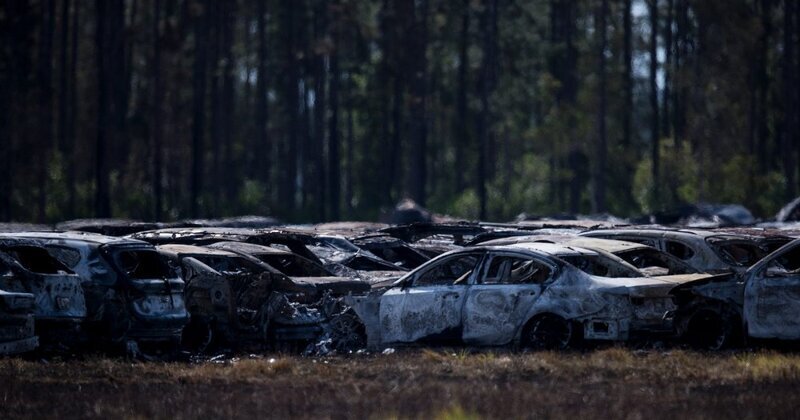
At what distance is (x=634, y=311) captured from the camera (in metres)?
15.5

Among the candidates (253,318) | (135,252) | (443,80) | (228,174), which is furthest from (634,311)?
(443,80)

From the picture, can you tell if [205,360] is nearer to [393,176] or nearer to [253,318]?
[253,318]

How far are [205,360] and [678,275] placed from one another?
5597 mm

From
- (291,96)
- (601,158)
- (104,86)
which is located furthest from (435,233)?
(291,96)

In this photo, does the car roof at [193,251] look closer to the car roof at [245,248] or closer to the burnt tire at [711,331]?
the car roof at [245,248]

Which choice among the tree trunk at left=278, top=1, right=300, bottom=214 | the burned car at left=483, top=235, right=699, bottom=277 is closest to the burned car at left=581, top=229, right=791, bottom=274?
the burned car at left=483, top=235, right=699, bottom=277

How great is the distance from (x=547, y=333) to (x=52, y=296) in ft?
17.8

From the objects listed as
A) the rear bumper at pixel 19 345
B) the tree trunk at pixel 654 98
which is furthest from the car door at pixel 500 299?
the tree trunk at pixel 654 98

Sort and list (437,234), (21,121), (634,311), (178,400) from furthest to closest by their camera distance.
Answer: (21,121) < (437,234) < (634,311) < (178,400)

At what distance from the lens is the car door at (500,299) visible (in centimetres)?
1591

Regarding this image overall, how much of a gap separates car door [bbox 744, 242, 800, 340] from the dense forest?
3532cm

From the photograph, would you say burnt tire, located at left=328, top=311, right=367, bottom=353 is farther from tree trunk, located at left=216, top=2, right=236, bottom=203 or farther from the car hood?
tree trunk, located at left=216, top=2, right=236, bottom=203

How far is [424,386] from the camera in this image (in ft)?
41.9

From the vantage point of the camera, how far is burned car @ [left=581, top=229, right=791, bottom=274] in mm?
18562
